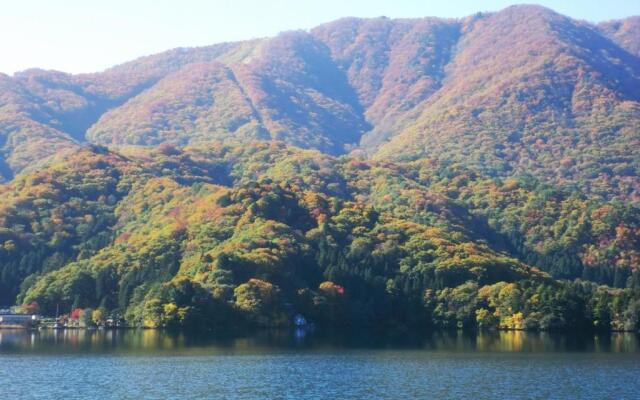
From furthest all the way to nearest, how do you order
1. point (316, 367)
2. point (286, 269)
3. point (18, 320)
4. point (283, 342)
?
point (286, 269)
point (18, 320)
point (283, 342)
point (316, 367)

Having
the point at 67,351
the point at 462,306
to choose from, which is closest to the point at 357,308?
the point at 462,306

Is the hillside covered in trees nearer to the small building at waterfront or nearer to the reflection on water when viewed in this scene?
the small building at waterfront

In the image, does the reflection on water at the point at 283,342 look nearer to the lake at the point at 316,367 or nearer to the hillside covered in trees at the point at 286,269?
the lake at the point at 316,367

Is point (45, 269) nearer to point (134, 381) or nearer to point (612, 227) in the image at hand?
point (134, 381)

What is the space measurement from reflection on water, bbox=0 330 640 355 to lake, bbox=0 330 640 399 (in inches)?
5.0

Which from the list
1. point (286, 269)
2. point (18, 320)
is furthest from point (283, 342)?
point (18, 320)

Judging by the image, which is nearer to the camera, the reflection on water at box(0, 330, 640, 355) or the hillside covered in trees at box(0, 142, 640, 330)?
the reflection on water at box(0, 330, 640, 355)

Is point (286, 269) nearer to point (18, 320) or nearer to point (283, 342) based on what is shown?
point (283, 342)

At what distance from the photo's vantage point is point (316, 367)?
86.2m

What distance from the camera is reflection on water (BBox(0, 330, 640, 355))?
336ft

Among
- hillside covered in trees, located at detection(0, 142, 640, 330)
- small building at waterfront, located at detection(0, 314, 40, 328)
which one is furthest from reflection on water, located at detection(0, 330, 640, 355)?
small building at waterfront, located at detection(0, 314, 40, 328)

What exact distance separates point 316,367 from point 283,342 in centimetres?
2550

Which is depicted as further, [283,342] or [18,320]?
[18,320]

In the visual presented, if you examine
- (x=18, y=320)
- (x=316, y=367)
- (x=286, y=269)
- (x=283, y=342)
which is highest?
(x=286, y=269)
